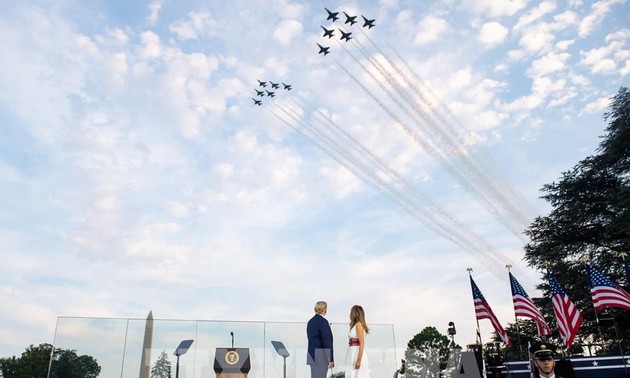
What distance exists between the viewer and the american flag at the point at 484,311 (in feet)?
72.8

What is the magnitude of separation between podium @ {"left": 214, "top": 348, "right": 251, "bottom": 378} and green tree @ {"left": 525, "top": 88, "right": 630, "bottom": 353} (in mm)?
28212

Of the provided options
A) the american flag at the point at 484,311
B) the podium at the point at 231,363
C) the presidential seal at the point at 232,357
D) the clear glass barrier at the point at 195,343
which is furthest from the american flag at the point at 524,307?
the presidential seal at the point at 232,357

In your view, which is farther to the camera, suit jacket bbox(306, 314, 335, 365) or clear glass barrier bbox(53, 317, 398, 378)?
clear glass barrier bbox(53, 317, 398, 378)

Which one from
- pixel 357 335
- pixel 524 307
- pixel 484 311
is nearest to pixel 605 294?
pixel 524 307

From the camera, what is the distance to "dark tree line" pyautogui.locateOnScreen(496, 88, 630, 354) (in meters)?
31.5

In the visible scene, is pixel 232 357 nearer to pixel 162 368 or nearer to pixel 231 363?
pixel 231 363

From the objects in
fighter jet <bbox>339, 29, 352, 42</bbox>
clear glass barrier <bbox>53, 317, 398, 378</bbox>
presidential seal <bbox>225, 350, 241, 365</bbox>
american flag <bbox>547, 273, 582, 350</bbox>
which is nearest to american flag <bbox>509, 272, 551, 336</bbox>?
american flag <bbox>547, 273, 582, 350</bbox>

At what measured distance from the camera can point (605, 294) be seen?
17469 mm

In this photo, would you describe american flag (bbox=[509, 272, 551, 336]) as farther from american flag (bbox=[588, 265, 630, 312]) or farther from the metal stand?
the metal stand

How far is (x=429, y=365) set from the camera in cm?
1320

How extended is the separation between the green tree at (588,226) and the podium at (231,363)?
28212 millimetres

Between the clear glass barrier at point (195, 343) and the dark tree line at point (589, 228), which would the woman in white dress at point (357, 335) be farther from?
the dark tree line at point (589, 228)

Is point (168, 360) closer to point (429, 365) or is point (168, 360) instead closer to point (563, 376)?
point (429, 365)

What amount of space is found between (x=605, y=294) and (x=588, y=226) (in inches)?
Result: 746
